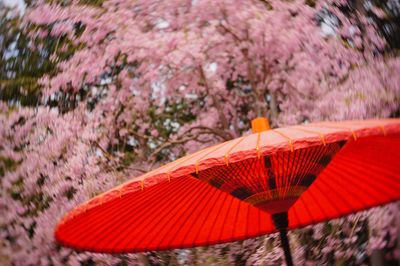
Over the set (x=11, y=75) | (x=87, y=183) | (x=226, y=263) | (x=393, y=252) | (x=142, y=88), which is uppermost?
(x=11, y=75)

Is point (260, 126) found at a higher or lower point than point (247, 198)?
higher

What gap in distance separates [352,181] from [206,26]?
11.9ft

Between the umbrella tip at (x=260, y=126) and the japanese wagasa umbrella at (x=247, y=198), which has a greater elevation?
the umbrella tip at (x=260, y=126)

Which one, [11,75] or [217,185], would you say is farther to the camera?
[11,75]

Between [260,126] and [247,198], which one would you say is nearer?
[260,126]

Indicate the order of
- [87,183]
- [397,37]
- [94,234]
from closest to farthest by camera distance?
[94,234]
[397,37]
[87,183]

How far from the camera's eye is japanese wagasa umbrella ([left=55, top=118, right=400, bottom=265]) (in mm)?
2123

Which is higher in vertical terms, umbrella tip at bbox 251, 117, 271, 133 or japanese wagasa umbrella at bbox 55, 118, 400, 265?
umbrella tip at bbox 251, 117, 271, 133

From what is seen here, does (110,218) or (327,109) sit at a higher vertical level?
(110,218)

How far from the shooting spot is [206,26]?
5.50m

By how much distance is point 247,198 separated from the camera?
2340 mm

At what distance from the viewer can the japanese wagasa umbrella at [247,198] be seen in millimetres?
2123

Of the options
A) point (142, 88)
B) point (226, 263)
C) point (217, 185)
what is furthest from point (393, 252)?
point (142, 88)

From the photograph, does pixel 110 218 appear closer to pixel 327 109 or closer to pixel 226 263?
pixel 327 109
